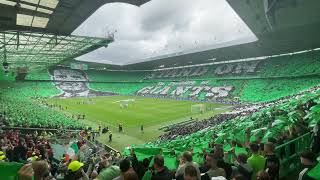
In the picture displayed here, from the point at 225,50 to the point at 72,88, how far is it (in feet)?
140

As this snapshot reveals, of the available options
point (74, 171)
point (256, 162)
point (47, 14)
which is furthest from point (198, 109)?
point (74, 171)

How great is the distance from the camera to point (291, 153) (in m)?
7.36

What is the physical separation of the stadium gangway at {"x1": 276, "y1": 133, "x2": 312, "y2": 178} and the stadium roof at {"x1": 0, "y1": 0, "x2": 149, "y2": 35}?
8630 millimetres

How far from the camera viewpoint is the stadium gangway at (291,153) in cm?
693

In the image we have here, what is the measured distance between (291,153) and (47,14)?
44.0 feet

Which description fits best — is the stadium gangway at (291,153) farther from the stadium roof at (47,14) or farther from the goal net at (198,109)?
the goal net at (198,109)

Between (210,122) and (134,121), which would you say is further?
(134,121)

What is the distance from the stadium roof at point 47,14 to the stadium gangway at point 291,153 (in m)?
8.63

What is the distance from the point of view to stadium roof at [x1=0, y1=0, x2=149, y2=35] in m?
13.3

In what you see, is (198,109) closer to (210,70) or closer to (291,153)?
(210,70)

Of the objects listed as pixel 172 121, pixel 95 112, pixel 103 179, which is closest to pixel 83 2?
pixel 103 179

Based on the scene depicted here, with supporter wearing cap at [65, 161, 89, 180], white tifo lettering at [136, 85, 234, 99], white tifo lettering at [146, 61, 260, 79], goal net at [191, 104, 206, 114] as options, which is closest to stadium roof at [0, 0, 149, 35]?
supporter wearing cap at [65, 161, 89, 180]

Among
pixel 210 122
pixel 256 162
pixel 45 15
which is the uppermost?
pixel 45 15

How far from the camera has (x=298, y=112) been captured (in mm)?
9516
